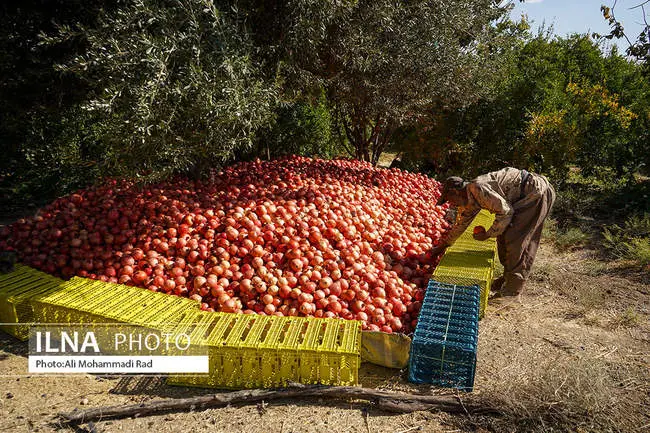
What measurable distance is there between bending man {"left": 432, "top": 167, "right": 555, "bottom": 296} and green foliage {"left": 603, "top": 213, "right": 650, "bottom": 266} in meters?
2.59

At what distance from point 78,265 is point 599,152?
13.3 metres

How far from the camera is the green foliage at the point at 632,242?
7118mm

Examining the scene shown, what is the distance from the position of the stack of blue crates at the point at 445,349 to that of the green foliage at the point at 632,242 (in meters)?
4.58

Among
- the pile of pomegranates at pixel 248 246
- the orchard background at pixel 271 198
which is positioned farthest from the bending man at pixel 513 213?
the pile of pomegranates at pixel 248 246

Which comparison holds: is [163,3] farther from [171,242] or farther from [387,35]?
[387,35]

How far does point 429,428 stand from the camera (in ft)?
11.2

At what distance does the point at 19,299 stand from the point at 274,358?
112 inches

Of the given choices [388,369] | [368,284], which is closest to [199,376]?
[388,369]

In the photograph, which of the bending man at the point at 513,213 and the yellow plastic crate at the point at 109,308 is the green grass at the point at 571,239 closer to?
the bending man at the point at 513,213

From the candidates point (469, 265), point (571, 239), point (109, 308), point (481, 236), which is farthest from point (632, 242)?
point (109, 308)

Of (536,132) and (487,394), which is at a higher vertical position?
(536,132)

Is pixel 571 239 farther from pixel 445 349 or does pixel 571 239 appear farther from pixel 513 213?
pixel 445 349

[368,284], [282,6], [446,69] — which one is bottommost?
[368,284]

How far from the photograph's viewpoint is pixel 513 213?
5762 mm
